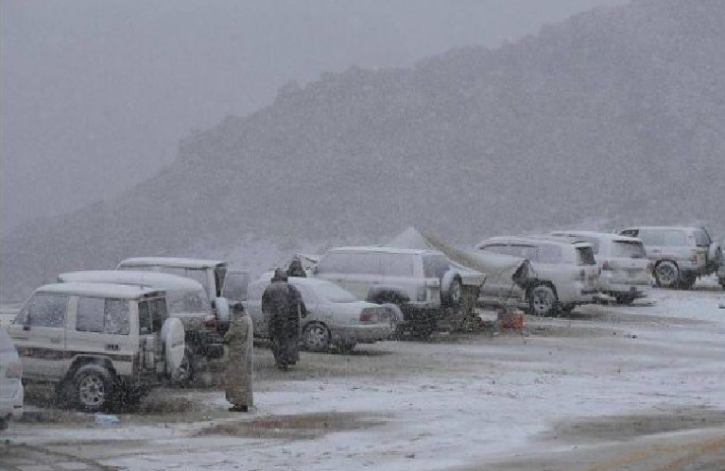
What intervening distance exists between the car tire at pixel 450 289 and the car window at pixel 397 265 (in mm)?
674

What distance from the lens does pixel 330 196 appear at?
264ft

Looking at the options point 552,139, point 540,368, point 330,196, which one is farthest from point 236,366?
point 552,139

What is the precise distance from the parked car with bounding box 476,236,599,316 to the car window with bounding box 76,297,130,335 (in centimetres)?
1526

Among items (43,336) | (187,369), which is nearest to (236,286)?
(187,369)

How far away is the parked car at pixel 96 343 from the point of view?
1555cm

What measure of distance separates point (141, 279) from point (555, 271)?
43.7 feet

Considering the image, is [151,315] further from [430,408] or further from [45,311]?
[430,408]

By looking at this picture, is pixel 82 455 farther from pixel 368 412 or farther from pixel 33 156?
pixel 33 156

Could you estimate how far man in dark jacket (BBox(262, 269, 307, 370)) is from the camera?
1983 cm

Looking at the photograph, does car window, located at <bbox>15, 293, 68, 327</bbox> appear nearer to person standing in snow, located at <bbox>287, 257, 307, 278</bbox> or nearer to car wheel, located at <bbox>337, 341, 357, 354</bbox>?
car wheel, located at <bbox>337, 341, 357, 354</bbox>

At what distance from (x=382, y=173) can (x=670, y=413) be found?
67413 mm

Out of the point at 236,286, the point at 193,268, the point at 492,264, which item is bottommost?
the point at 236,286

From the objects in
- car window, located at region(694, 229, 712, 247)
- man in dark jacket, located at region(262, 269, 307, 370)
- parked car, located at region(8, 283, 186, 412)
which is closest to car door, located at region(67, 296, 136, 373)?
parked car, located at region(8, 283, 186, 412)

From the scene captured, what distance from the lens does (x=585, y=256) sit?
3061 centimetres
